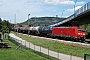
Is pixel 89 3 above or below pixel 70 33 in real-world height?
above

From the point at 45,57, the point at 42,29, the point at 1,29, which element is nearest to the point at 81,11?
the point at 45,57

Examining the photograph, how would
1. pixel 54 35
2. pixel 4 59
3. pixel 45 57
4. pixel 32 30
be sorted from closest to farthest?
pixel 4 59 < pixel 45 57 < pixel 54 35 < pixel 32 30

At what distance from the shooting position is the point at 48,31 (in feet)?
247

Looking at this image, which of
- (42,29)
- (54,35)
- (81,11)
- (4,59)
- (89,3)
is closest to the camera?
(4,59)

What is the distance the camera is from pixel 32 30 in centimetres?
9925

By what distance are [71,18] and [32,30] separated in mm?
35712

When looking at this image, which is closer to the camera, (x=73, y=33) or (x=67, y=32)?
(x=73, y=33)

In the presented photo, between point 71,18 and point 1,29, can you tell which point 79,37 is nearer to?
point 71,18

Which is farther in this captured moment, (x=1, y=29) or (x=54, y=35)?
(x=1, y=29)

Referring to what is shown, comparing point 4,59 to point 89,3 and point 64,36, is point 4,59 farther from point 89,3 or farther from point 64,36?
point 64,36

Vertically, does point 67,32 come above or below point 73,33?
above

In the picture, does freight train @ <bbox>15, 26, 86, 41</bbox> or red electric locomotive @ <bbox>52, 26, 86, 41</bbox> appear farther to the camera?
freight train @ <bbox>15, 26, 86, 41</bbox>

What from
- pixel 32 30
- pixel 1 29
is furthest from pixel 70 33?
pixel 32 30

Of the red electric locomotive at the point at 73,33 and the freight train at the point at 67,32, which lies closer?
the red electric locomotive at the point at 73,33
